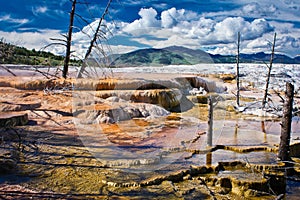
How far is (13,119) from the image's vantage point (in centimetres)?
830

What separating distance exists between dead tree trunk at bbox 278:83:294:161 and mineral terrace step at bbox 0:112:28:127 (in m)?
6.44

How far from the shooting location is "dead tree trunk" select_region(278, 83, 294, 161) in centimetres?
682

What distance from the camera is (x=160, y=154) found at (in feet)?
24.2

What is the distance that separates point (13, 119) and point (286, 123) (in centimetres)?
676

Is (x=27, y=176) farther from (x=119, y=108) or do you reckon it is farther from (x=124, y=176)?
(x=119, y=108)

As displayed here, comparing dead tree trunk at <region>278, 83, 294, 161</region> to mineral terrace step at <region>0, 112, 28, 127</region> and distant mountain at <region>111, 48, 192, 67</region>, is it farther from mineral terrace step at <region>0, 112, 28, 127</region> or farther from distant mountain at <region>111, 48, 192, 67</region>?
mineral terrace step at <region>0, 112, 28, 127</region>

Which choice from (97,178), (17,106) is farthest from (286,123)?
(17,106)

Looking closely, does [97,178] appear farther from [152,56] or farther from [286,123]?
[152,56]

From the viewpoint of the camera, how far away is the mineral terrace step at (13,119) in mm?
7888

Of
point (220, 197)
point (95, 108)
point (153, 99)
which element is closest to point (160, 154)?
point (220, 197)

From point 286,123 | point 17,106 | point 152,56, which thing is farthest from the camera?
point 152,56

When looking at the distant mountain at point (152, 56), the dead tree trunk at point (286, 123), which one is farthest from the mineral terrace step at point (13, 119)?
the dead tree trunk at point (286, 123)

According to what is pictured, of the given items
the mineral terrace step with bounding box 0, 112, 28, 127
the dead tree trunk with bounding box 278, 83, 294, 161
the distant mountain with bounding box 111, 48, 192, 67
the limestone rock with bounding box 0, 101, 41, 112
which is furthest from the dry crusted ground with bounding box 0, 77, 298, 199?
the distant mountain with bounding box 111, 48, 192, 67

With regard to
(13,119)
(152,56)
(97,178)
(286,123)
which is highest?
(152,56)
